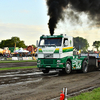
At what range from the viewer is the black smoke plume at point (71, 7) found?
19734 mm

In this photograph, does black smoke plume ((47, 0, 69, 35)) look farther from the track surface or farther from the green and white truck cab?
the track surface

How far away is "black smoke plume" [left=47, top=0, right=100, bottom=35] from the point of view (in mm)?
19734

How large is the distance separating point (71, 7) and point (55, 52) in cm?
811

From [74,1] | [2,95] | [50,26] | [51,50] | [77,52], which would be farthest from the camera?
[74,1]

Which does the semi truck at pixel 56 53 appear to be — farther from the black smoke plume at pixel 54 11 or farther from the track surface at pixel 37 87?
the black smoke plume at pixel 54 11

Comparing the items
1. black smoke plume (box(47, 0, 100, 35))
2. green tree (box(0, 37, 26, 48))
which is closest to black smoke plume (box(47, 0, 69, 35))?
black smoke plume (box(47, 0, 100, 35))

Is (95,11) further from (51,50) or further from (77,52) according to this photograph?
(51,50)

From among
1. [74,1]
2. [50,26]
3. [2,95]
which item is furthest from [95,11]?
[2,95]

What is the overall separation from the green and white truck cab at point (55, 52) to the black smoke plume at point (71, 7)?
4068 millimetres

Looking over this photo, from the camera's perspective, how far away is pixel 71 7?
2112 centimetres

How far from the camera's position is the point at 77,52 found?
17438mm

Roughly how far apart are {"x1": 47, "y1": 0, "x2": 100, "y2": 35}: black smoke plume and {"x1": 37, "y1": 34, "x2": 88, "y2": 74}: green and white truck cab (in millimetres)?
4068

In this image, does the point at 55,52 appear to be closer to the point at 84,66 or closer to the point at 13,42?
the point at 84,66

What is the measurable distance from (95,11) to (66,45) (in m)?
8.62
